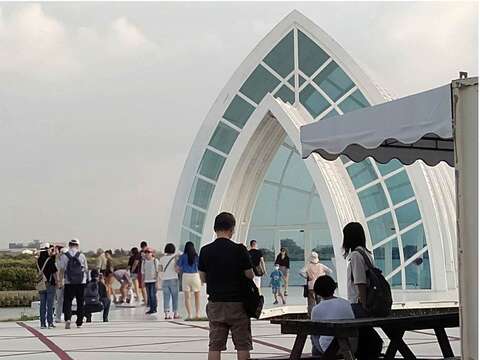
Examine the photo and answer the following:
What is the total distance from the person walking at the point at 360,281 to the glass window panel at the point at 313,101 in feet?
54.4

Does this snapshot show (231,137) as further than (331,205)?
Yes

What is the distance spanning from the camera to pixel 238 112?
25000 mm

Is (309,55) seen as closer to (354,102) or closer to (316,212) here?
(354,102)

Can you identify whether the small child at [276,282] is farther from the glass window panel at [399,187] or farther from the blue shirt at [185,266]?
the blue shirt at [185,266]

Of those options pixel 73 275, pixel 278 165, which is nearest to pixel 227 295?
pixel 73 275

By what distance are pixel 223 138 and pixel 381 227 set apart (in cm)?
548

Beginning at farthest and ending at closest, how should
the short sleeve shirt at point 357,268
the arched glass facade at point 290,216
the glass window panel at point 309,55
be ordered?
1. the arched glass facade at point 290,216
2. the glass window panel at point 309,55
3. the short sleeve shirt at point 357,268

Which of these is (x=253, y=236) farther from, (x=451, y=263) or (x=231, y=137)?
(x=451, y=263)

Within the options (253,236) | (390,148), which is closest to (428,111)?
(390,148)

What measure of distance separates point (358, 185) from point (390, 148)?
47.8 feet

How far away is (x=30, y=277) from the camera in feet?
114

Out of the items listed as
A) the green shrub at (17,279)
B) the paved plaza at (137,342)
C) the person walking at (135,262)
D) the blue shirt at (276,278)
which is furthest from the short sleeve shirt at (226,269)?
the green shrub at (17,279)

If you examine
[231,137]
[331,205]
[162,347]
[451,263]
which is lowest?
[162,347]

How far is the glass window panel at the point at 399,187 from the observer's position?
74.7 ft
